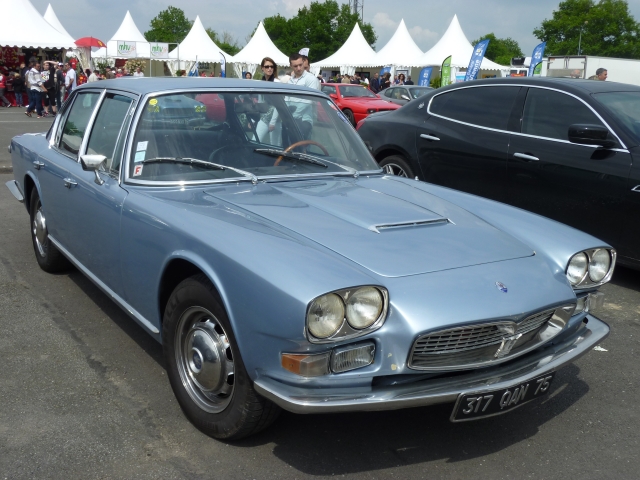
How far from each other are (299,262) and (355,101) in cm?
1846

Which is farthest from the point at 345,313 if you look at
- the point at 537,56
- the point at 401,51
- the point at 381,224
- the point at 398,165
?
the point at 401,51

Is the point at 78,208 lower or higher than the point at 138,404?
higher

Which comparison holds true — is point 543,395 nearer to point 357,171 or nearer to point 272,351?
point 272,351

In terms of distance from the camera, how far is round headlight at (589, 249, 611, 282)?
325 cm

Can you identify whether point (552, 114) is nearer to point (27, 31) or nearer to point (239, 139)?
point (239, 139)

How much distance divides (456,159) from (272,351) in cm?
433

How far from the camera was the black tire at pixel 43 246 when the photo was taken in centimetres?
511

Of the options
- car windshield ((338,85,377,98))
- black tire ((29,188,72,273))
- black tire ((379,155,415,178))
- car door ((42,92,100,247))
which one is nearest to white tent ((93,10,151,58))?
car windshield ((338,85,377,98))

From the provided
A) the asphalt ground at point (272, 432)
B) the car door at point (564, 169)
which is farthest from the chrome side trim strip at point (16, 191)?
the car door at point (564, 169)

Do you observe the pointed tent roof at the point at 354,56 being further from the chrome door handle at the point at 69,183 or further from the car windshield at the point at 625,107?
the chrome door handle at the point at 69,183

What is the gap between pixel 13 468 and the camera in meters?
2.75

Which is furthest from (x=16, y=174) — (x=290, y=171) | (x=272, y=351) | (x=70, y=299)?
(x=272, y=351)

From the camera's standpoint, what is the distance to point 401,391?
253cm

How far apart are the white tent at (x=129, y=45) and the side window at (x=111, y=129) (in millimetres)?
32757
